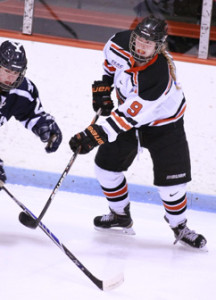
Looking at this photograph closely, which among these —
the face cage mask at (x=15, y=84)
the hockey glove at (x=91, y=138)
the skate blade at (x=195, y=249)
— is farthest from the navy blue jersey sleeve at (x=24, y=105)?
the skate blade at (x=195, y=249)

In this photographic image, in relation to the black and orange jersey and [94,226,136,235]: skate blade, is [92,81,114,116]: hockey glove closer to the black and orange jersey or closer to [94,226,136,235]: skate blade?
the black and orange jersey

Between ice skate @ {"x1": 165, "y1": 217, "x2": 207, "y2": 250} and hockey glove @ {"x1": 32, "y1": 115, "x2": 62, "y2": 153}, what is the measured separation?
757mm

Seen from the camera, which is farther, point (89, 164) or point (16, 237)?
point (89, 164)

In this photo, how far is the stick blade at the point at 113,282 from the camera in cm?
257

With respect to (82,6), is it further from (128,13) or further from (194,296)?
(194,296)

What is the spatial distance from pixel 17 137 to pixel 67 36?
27.6 inches

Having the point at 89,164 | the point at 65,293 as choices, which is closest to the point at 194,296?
the point at 65,293

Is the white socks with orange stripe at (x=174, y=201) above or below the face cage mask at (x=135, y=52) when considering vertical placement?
below

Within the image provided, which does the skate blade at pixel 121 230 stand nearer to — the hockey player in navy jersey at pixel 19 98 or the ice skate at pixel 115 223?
the ice skate at pixel 115 223

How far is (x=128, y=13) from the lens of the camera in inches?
161

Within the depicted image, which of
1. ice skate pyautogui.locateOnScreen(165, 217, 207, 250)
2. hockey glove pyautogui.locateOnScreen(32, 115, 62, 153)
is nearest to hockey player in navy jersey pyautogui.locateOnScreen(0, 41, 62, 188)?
hockey glove pyautogui.locateOnScreen(32, 115, 62, 153)

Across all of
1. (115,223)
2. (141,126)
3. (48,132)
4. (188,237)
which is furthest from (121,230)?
(48,132)

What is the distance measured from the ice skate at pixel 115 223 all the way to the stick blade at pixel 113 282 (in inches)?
26.7

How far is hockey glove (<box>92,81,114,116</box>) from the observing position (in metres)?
3.17
